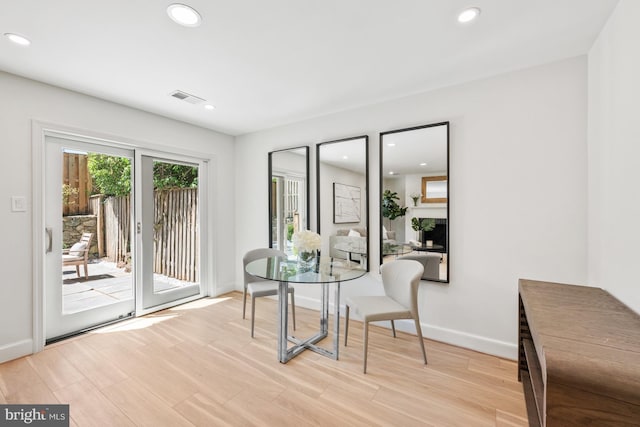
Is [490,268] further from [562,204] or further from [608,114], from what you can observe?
[608,114]

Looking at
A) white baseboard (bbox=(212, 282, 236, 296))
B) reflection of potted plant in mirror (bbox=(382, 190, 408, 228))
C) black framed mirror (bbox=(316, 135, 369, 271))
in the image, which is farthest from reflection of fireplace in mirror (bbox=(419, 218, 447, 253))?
white baseboard (bbox=(212, 282, 236, 296))

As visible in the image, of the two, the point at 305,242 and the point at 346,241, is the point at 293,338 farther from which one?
the point at 346,241

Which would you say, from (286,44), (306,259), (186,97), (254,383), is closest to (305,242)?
(306,259)

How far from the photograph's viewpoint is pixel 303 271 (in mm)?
2459

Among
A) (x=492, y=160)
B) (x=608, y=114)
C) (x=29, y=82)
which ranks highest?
(x=29, y=82)

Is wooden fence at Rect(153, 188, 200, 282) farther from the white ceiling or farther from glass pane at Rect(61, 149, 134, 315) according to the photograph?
the white ceiling

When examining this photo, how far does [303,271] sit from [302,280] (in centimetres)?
Answer: 28

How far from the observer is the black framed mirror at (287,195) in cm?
352

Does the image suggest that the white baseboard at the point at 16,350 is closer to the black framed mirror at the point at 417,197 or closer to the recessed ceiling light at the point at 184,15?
the recessed ceiling light at the point at 184,15

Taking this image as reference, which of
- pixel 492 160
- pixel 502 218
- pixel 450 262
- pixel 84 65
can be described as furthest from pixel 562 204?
pixel 84 65

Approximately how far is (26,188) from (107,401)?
6.37ft

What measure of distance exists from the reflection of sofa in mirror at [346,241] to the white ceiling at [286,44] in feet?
4.76

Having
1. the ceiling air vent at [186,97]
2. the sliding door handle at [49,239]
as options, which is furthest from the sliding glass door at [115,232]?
the ceiling air vent at [186,97]

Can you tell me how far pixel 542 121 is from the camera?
216 cm
